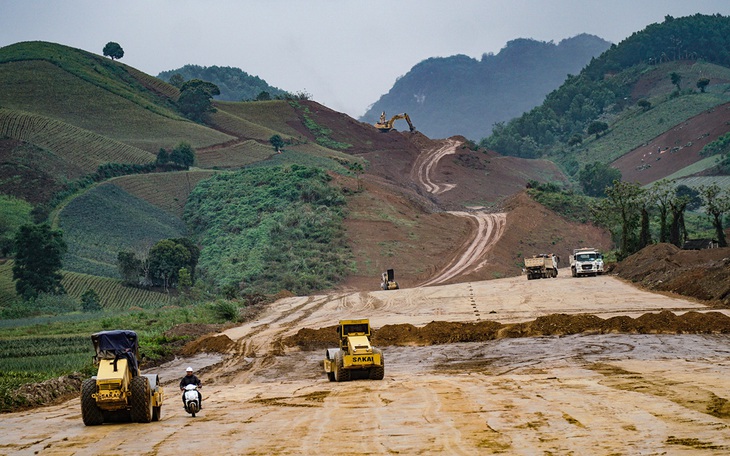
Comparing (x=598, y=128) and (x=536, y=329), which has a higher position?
(x=598, y=128)

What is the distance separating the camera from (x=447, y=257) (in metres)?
89.6

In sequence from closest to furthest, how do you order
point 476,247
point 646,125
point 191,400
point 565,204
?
point 191,400 → point 476,247 → point 565,204 → point 646,125

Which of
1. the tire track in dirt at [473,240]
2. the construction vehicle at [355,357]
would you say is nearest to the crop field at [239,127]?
the tire track in dirt at [473,240]

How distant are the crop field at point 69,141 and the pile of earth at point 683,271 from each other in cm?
7789

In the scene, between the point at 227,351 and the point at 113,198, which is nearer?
the point at 227,351

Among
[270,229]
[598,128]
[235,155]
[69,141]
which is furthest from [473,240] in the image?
[598,128]

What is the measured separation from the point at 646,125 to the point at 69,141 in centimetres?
12647

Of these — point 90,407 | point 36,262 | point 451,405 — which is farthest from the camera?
point 36,262

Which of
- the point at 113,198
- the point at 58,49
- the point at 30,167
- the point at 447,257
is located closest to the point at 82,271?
the point at 113,198

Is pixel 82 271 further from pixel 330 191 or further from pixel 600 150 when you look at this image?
pixel 600 150

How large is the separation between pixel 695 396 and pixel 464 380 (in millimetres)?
8282

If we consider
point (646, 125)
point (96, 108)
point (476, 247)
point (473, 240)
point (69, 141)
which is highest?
point (96, 108)

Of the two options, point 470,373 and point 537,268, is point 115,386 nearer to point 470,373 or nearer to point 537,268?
point 470,373

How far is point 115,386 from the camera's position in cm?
1866
